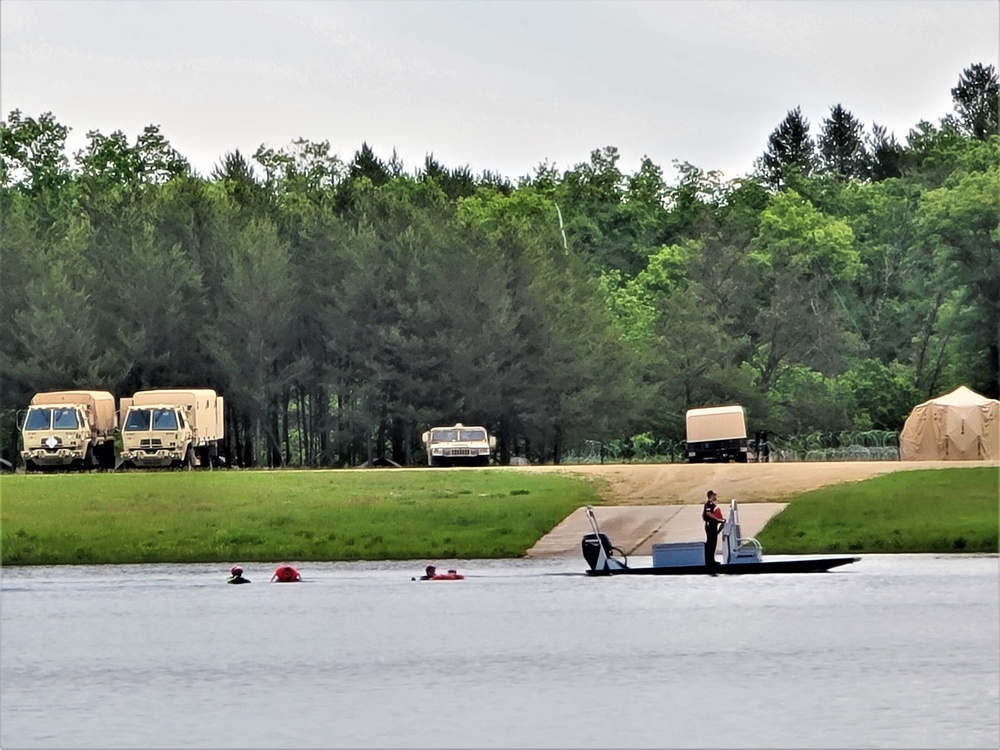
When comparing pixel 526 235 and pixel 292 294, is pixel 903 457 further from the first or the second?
pixel 292 294

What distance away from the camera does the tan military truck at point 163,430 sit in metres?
106

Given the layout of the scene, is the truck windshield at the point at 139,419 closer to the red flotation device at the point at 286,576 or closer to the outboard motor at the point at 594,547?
the red flotation device at the point at 286,576

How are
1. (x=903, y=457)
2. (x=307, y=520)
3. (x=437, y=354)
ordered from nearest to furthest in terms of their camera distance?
(x=307, y=520)
(x=903, y=457)
(x=437, y=354)

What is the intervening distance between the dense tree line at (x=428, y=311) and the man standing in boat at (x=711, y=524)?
58782mm

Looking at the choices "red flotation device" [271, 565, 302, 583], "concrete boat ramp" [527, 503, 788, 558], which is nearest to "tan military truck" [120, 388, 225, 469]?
"concrete boat ramp" [527, 503, 788, 558]

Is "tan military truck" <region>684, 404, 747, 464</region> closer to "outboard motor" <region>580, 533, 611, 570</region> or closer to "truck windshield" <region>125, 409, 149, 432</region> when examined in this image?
"truck windshield" <region>125, 409, 149, 432</region>

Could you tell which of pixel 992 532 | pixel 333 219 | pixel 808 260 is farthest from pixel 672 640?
pixel 808 260

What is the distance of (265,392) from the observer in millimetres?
127062

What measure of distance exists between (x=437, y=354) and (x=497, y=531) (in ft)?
138

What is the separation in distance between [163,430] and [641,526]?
29.4 metres

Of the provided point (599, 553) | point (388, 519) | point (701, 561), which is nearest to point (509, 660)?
point (701, 561)

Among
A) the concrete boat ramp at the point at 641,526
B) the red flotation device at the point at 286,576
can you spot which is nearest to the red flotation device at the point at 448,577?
the red flotation device at the point at 286,576

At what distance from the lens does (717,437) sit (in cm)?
11262

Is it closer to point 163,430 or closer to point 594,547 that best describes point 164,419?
point 163,430
